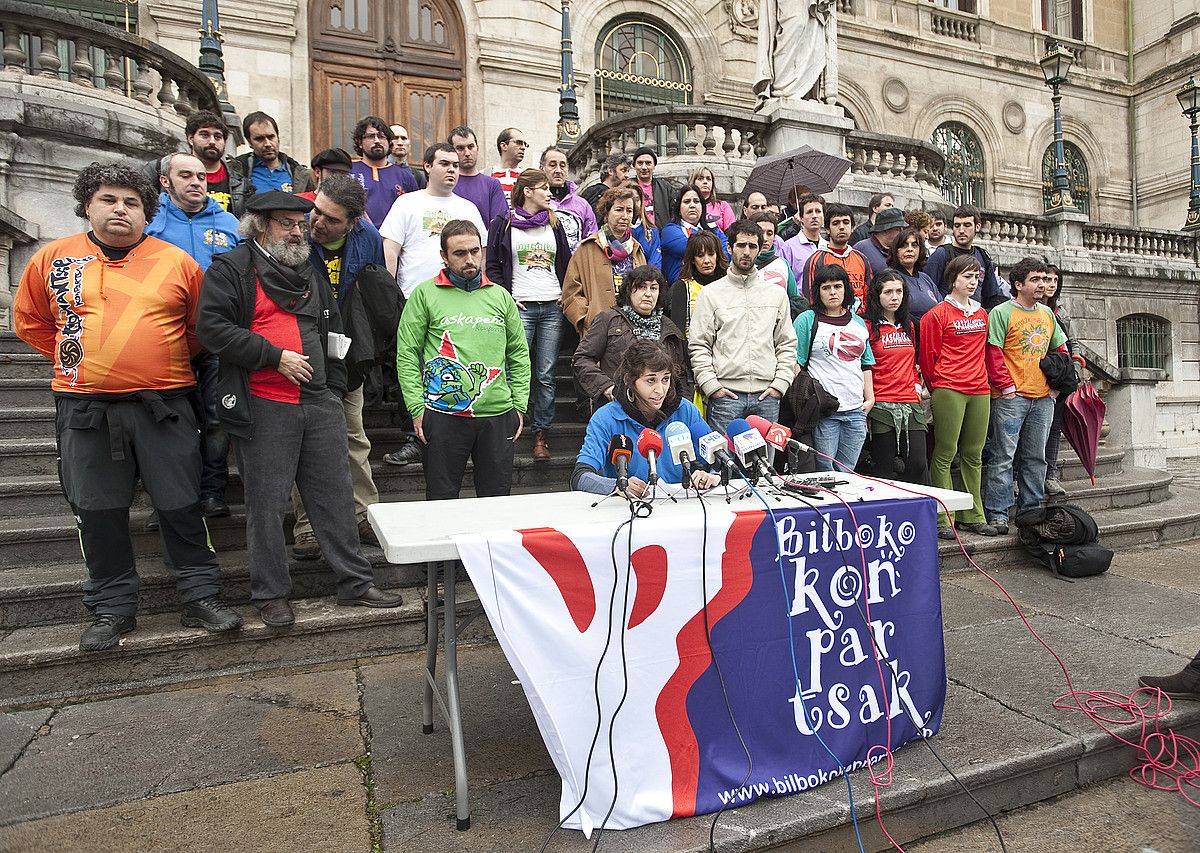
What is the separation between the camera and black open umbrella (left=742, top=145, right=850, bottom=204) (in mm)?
8352

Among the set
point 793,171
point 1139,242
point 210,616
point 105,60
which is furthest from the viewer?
point 1139,242

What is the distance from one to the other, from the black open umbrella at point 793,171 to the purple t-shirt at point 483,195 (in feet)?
9.95

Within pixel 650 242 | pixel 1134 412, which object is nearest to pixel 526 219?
pixel 650 242

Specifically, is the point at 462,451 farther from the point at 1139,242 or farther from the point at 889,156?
the point at 1139,242

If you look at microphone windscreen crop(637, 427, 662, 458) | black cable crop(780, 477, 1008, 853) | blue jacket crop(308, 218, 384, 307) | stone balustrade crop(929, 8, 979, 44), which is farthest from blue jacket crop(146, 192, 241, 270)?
stone balustrade crop(929, 8, 979, 44)

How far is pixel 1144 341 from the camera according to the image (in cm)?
1736

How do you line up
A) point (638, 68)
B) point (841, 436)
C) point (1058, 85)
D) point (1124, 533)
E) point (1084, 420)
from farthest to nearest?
1. point (638, 68)
2. point (1058, 85)
3. point (1084, 420)
4. point (1124, 533)
5. point (841, 436)

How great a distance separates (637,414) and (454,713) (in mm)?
1604

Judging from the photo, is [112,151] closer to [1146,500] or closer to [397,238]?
[397,238]

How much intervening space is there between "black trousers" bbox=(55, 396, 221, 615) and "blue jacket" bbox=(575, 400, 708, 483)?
6.77 feet

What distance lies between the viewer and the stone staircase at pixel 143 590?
3.72m

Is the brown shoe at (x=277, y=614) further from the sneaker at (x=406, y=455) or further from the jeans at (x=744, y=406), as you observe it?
the jeans at (x=744, y=406)

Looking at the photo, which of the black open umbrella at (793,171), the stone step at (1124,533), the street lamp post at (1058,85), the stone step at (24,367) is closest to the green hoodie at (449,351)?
the stone step at (24,367)

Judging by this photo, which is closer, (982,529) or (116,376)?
(116,376)
